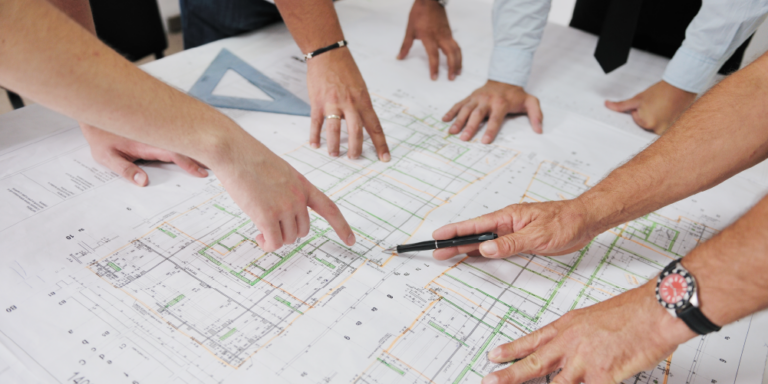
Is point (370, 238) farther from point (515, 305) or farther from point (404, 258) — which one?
point (515, 305)

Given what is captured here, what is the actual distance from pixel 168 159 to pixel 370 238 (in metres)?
0.54

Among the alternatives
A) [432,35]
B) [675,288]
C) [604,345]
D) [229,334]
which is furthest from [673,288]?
[432,35]

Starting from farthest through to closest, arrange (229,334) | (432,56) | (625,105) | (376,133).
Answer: (432,56)
(625,105)
(376,133)
(229,334)

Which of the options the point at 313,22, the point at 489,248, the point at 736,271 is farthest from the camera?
the point at 313,22

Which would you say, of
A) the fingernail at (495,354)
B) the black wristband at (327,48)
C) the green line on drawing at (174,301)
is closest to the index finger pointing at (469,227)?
the fingernail at (495,354)

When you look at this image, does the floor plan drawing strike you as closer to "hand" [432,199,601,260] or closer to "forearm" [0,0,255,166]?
"hand" [432,199,601,260]

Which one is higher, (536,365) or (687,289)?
(687,289)

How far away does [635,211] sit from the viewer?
3.17 feet

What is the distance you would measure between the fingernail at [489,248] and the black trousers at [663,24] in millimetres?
1380

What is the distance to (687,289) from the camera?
67cm

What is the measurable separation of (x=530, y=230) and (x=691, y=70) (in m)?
0.93

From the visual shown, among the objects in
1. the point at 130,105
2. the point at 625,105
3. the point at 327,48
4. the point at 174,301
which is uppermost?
the point at 130,105

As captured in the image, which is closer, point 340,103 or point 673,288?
point 673,288

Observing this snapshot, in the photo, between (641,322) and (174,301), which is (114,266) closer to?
(174,301)
